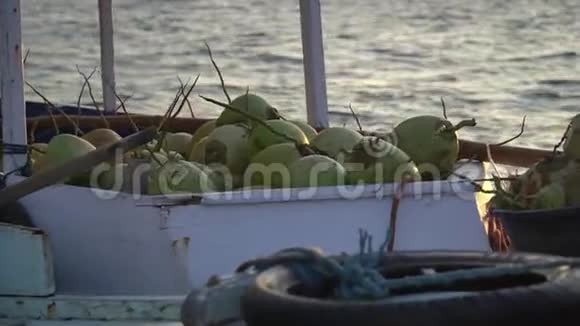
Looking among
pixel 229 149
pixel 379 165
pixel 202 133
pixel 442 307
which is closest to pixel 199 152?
pixel 229 149

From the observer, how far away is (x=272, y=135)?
3709mm

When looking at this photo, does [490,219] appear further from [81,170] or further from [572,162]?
[81,170]

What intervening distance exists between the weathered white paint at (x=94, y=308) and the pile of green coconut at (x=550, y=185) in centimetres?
84

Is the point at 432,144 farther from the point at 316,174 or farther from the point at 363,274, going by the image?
the point at 363,274

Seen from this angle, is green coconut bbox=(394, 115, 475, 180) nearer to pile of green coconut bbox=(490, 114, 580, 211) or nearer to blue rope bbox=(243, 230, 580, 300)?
pile of green coconut bbox=(490, 114, 580, 211)

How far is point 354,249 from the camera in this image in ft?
11.2

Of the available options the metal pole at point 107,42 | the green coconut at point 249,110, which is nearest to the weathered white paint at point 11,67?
the green coconut at point 249,110

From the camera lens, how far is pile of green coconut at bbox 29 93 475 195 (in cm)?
350

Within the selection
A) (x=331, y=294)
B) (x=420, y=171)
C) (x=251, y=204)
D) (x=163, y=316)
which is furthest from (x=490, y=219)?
(x=331, y=294)

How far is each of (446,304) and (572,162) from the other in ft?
4.63

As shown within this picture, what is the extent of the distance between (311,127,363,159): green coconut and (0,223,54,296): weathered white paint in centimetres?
76

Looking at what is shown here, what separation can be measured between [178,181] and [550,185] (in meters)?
0.96
